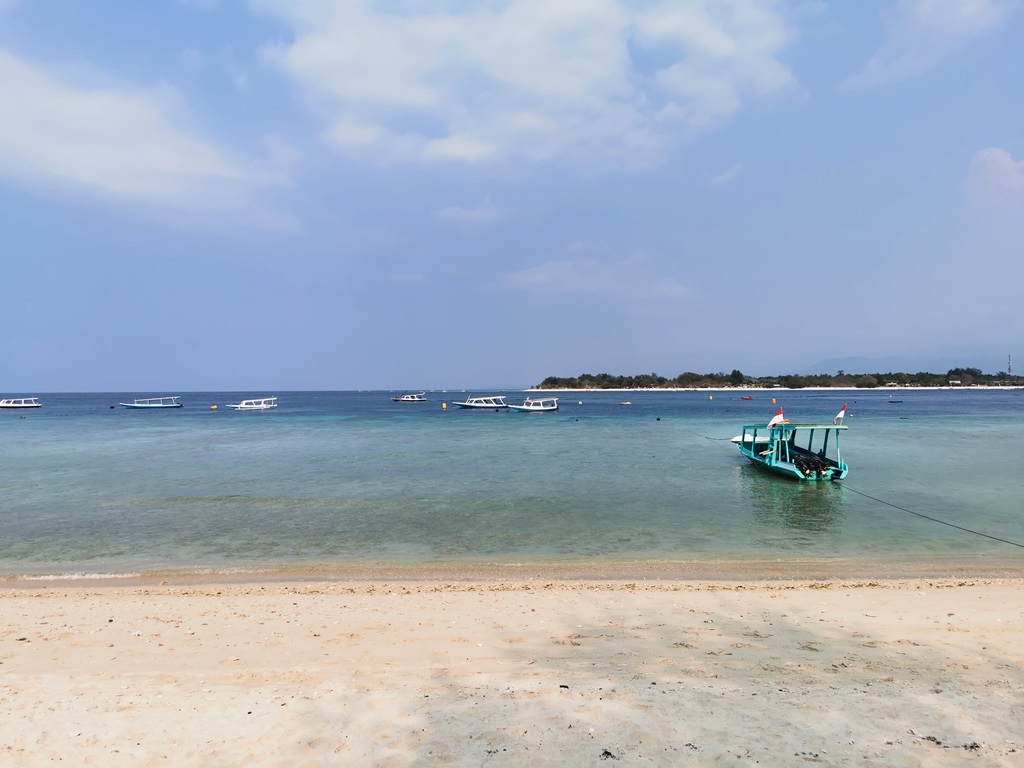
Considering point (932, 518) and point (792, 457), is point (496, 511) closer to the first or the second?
point (932, 518)

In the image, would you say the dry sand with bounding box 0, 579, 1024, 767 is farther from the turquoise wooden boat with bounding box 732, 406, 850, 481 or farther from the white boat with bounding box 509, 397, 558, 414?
the white boat with bounding box 509, 397, 558, 414

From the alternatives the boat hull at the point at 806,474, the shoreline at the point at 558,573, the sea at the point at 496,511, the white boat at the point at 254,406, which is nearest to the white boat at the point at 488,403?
the white boat at the point at 254,406

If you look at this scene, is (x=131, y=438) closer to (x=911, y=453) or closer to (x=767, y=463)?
(x=767, y=463)

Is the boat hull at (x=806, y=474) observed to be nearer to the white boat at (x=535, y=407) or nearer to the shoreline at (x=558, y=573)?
the shoreline at (x=558, y=573)

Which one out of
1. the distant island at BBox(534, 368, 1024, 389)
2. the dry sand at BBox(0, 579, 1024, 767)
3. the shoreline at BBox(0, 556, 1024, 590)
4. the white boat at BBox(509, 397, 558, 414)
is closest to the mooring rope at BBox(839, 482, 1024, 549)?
the shoreline at BBox(0, 556, 1024, 590)

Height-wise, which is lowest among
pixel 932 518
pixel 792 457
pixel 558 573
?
pixel 932 518

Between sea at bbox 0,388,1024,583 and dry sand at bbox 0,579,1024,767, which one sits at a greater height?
dry sand at bbox 0,579,1024,767

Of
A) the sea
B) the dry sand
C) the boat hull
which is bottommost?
the sea

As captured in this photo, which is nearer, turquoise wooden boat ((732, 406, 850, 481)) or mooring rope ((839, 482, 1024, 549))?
mooring rope ((839, 482, 1024, 549))

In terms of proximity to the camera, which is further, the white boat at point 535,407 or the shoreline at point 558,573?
the white boat at point 535,407

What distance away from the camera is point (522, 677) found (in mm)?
6355

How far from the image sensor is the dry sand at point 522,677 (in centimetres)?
484

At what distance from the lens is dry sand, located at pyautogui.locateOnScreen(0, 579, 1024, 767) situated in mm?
4844

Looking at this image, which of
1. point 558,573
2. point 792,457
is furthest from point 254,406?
point 558,573
